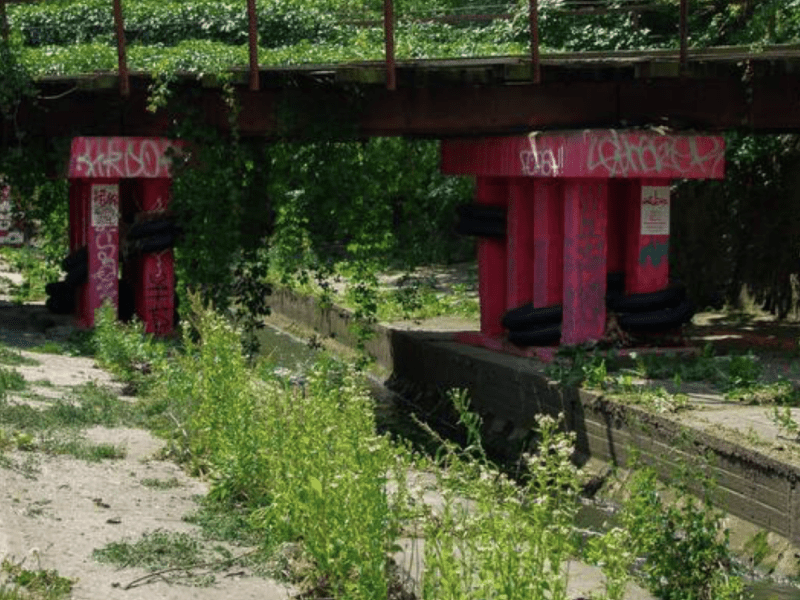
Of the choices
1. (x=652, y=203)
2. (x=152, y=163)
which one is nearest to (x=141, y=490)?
(x=652, y=203)

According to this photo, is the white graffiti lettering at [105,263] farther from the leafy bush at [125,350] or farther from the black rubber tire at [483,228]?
the black rubber tire at [483,228]

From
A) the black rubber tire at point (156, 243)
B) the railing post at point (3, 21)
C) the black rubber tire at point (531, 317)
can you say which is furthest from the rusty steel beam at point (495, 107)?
the black rubber tire at point (531, 317)

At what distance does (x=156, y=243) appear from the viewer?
23.1m

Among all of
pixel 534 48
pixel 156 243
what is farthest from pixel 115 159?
pixel 534 48

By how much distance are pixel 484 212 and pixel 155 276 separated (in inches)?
167

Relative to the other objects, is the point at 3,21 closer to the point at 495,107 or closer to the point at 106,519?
the point at 495,107

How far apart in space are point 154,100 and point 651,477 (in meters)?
11.7

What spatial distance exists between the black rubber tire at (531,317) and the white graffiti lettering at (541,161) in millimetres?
1408

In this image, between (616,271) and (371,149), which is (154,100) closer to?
(371,149)

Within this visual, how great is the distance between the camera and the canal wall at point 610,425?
13.1 metres

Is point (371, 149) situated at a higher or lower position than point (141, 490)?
higher

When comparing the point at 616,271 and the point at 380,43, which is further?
the point at 380,43

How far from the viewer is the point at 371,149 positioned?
2205 centimetres

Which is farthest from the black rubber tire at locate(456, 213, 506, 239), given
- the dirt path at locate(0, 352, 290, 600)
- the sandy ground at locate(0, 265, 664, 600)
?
the dirt path at locate(0, 352, 290, 600)
